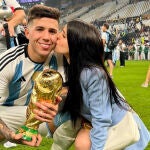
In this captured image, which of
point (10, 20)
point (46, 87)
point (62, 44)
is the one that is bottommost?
point (46, 87)

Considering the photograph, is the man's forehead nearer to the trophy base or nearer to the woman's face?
the woman's face

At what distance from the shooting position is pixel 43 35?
2.83 meters

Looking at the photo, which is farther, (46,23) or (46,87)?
(46,23)

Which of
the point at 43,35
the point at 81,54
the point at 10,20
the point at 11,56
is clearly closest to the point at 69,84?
the point at 81,54

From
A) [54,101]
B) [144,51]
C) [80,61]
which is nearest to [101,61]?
[80,61]

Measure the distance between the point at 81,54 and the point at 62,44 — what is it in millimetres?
133

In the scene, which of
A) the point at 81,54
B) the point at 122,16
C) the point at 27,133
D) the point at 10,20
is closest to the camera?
the point at 27,133

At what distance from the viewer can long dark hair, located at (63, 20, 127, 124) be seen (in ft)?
9.04

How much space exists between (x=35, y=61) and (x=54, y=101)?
772mm

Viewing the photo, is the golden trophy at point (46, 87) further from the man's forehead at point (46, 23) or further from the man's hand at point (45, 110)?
the man's forehead at point (46, 23)

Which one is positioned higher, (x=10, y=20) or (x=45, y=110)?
(x=10, y=20)

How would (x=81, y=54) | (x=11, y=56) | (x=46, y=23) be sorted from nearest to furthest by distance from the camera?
(x=81, y=54), (x=46, y=23), (x=11, y=56)

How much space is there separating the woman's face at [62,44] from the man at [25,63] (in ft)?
0.14

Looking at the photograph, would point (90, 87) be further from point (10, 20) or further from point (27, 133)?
point (10, 20)
